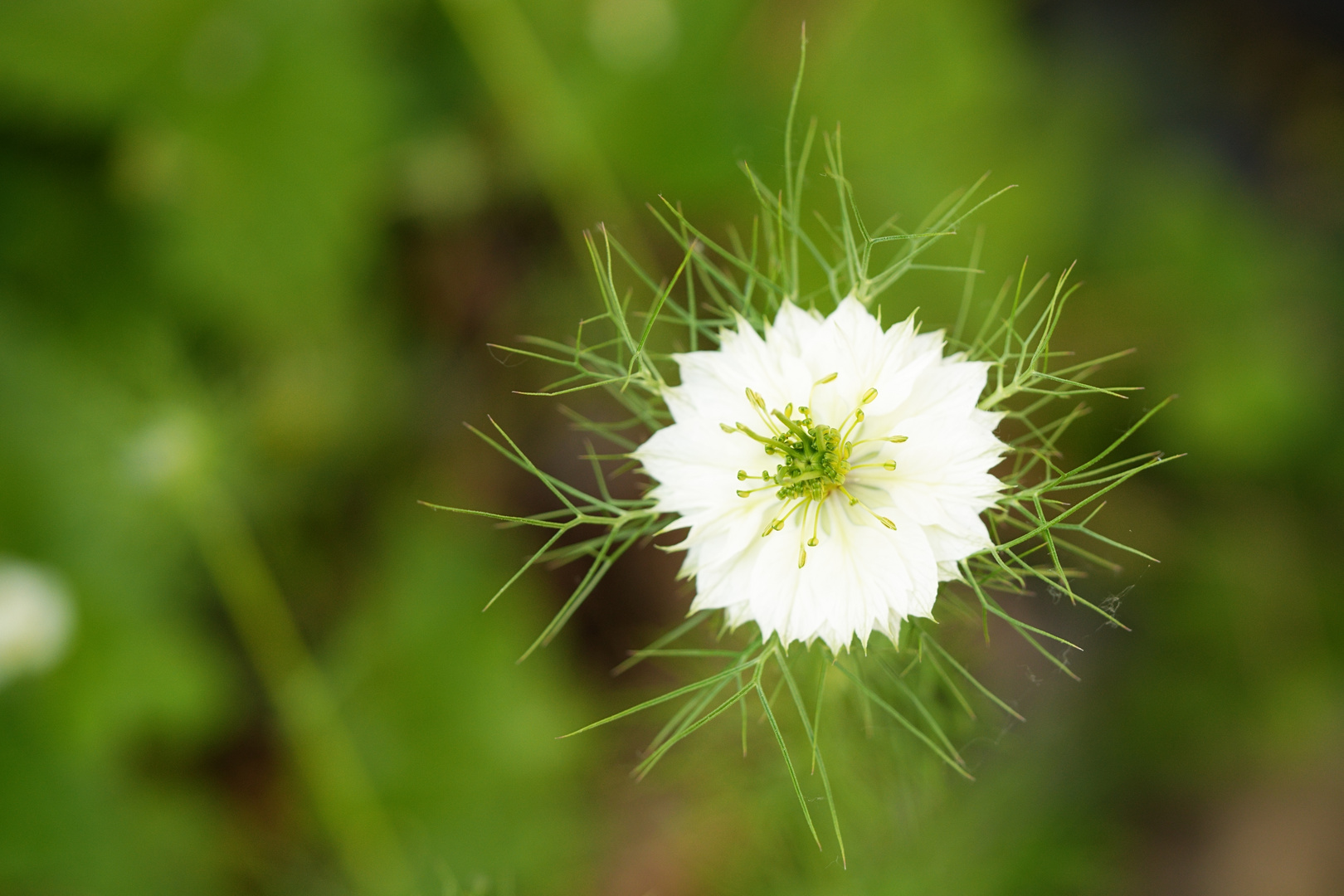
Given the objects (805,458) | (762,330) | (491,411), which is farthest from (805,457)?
(491,411)

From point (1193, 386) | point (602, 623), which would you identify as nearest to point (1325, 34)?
point (1193, 386)

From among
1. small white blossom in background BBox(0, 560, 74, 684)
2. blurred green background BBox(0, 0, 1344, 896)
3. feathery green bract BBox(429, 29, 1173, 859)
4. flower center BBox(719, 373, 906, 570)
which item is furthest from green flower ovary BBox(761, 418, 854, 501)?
small white blossom in background BBox(0, 560, 74, 684)

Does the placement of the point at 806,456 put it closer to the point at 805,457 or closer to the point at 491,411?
the point at 805,457

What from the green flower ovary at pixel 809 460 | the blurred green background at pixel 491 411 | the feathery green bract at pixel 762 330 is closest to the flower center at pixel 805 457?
the green flower ovary at pixel 809 460

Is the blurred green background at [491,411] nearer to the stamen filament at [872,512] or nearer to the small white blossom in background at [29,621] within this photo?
the small white blossom in background at [29,621]

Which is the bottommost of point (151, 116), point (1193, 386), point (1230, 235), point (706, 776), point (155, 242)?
point (706, 776)

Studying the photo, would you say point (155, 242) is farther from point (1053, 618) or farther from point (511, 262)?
point (1053, 618)
